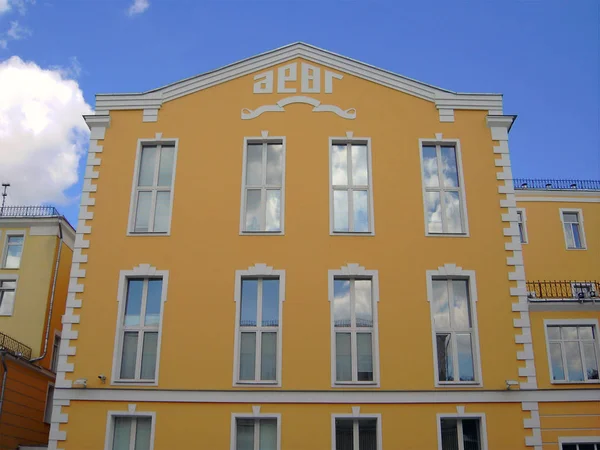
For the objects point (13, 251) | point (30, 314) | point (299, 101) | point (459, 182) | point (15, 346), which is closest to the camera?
point (459, 182)

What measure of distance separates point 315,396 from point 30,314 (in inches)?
548

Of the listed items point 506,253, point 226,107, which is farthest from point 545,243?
point 226,107

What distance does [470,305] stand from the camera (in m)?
16.7

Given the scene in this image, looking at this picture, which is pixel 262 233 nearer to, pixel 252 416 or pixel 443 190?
pixel 252 416

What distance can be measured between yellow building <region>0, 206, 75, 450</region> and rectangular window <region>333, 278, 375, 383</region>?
466 inches

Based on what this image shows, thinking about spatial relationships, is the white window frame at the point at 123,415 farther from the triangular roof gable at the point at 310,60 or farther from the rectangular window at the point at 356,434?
the triangular roof gable at the point at 310,60

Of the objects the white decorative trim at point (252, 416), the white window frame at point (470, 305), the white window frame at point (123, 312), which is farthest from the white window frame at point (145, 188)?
the white window frame at point (470, 305)

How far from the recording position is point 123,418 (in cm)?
1594

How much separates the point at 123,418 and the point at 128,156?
23.7 ft

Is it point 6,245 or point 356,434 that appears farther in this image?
point 6,245

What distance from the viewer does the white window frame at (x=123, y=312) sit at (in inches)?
632

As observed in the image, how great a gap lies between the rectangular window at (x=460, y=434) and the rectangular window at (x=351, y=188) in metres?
5.26

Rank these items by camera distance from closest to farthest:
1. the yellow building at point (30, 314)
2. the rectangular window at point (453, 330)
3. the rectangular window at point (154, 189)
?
the rectangular window at point (453, 330)
the rectangular window at point (154, 189)
the yellow building at point (30, 314)

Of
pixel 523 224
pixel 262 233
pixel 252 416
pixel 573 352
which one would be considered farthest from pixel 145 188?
pixel 523 224
